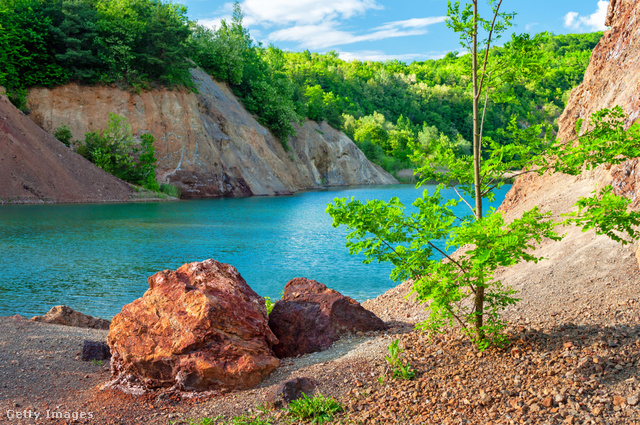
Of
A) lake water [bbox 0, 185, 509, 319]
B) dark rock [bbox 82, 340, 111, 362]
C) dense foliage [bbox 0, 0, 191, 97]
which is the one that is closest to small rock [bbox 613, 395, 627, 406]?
dark rock [bbox 82, 340, 111, 362]

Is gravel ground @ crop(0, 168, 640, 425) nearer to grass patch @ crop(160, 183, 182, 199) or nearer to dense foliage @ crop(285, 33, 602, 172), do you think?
grass patch @ crop(160, 183, 182, 199)

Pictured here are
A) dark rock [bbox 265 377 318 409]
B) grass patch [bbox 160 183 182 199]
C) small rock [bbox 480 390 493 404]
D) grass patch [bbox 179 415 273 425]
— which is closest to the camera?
small rock [bbox 480 390 493 404]

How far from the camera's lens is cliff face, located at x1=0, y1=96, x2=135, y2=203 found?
103ft

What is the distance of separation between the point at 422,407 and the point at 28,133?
36462 mm

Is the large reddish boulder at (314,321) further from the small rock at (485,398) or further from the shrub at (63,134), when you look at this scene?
the shrub at (63,134)

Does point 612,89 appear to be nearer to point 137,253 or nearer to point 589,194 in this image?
point 589,194

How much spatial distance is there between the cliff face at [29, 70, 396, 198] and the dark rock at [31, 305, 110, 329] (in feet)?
110

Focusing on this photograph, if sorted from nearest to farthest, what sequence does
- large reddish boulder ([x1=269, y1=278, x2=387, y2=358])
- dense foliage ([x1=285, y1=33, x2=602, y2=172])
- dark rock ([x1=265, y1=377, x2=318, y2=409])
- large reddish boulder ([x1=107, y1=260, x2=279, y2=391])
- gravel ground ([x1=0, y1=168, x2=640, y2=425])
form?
gravel ground ([x1=0, y1=168, x2=640, y2=425])
dark rock ([x1=265, y1=377, x2=318, y2=409])
large reddish boulder ([x1=107, y1=260, x2=279, y2=391])
large reddish boulder ([x1=269, y1=278, x2=387, y2=358])
dense foliage ([x1=285, y1=33, x2=602, y2=172])

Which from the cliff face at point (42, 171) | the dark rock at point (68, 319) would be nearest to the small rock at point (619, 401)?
the dark rock at point (68, 319)

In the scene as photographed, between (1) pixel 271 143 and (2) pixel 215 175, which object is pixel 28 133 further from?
(1) pixel 271 143

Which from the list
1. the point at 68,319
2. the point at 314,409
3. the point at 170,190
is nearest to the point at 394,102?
the point at 170,190

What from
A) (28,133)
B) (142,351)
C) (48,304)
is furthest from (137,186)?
(142,351)

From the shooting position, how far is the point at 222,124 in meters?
49.8

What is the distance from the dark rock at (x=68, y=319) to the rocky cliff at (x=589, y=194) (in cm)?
732
